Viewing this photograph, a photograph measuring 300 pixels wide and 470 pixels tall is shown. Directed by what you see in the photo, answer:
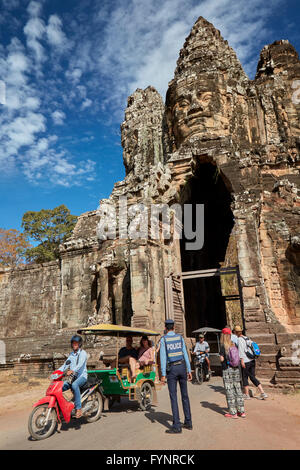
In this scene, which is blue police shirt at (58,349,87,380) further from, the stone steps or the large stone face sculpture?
the large stone face sculpture

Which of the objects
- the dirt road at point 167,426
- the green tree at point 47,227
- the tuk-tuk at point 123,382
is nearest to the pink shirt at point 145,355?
the tuk-tuk at point 123,382

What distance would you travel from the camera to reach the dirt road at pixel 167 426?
13.9 ft

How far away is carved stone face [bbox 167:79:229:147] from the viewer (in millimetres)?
16422

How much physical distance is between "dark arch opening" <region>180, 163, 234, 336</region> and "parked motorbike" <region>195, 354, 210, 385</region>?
7.91 metres

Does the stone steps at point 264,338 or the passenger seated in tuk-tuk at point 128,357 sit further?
the stone steps at point 264,338

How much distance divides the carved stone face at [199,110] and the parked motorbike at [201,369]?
10308 mm

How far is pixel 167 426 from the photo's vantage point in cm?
509

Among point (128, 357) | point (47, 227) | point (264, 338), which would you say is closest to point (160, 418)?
point (128, 357)

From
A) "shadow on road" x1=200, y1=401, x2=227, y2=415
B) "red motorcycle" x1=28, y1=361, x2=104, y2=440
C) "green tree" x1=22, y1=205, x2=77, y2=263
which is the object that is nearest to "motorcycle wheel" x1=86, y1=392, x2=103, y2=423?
"red motorcycle" x1=28, y1=361, x2=104, y2=440

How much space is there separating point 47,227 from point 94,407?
27.5 m

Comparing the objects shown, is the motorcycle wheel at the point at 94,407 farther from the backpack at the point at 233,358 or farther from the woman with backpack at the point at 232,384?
the backpack at the point at 233,358

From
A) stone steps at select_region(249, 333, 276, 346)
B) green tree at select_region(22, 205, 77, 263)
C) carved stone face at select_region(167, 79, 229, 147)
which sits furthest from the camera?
green tree at select_region(22, 205, 77, 263)

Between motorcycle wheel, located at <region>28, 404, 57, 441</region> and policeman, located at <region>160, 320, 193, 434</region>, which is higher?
policeman, located at <region>160, 320, 193, 434</region>
